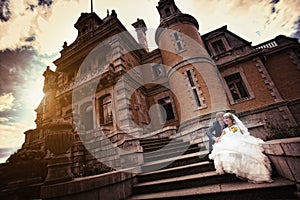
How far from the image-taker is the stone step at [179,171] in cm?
437

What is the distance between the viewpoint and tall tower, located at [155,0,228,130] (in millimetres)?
10742

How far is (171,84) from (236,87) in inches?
215

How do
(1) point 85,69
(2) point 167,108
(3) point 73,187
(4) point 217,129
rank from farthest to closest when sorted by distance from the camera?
(2) point 167,108 < (1) point 85,69 < (4) point 217,129 < (3) point 73,187

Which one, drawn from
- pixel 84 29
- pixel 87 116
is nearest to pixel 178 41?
A: pixel 84 29

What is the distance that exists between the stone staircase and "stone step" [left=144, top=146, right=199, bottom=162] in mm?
42

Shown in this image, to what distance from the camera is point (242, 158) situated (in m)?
3.26

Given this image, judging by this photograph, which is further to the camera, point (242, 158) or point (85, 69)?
point (85, 69)

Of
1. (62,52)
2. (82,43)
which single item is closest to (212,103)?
(82,43)

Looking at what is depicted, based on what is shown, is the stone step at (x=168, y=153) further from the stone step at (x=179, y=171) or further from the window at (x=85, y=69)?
the window at (x=85, y=69)

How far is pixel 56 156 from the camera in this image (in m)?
3.65

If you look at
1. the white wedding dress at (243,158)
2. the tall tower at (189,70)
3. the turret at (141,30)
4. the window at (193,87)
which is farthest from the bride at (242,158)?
the turret at (141,30)

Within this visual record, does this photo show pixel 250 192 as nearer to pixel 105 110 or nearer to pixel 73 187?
pixel 73 187

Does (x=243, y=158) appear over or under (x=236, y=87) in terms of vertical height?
under

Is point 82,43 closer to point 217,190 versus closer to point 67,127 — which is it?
point 67,127
